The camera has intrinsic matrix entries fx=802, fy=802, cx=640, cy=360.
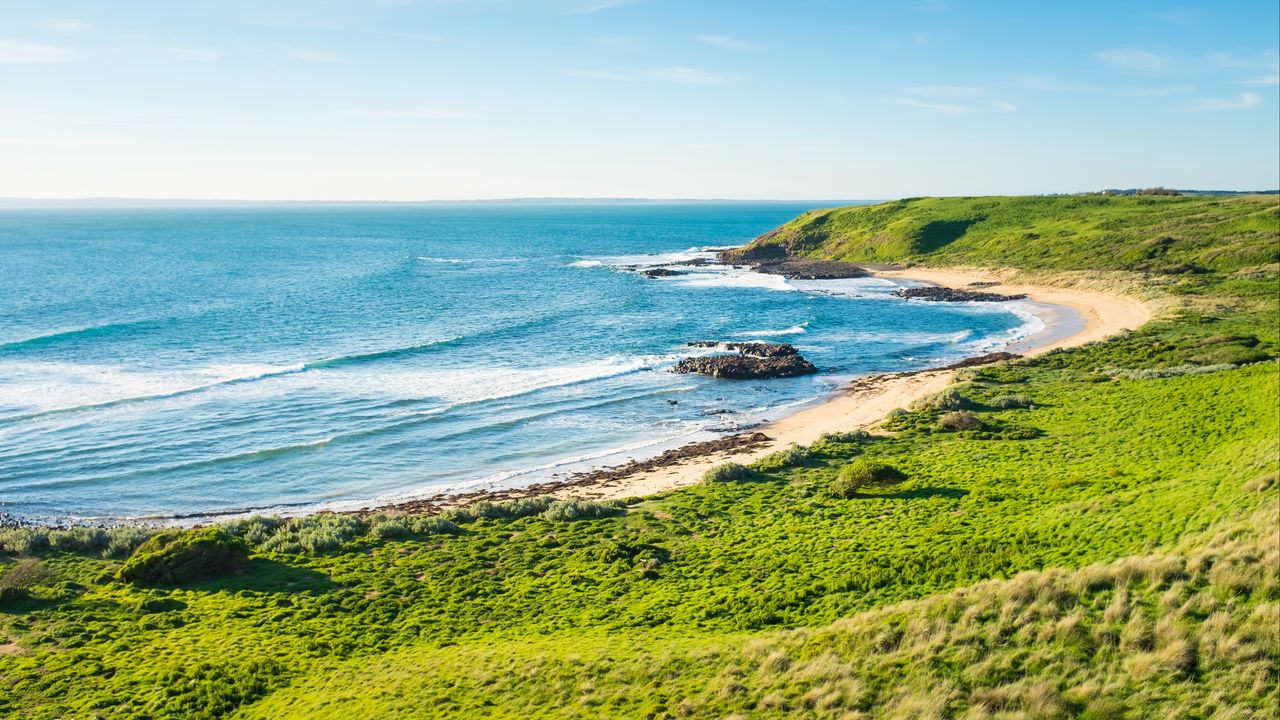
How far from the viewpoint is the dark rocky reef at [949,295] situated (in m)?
100

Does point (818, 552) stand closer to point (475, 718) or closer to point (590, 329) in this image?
point (475, 718)

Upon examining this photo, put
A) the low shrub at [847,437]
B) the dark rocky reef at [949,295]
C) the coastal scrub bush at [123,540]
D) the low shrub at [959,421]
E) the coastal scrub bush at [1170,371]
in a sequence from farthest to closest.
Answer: the dark rocky reef at [949,295] → the coastal scrub bush at [1170,371] → the low shrub at [847,437] → the low shrub at [959,421] → the coastal scrub bush at [123,540]

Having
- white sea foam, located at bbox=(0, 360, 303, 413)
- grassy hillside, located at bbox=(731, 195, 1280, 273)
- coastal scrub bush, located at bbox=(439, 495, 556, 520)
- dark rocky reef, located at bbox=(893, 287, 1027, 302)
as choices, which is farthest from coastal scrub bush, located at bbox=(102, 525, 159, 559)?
grassy hillside, located at bbox=(731, 195, 1280, 273)


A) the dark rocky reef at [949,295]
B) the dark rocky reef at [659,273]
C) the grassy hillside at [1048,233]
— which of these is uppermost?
the grassy hillside at [1048,233]

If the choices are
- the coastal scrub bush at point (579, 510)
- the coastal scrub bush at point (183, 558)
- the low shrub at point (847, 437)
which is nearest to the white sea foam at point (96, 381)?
the coastal scrub bush at point (183, 558)

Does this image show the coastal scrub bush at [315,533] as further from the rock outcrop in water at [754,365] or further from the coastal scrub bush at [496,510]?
the rock outcrop in water at [754,365]

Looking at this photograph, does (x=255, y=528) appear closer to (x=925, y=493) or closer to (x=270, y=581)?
(x=270, y=581)

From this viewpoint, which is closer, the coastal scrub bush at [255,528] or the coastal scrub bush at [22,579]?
the coastal scrub bush at [22,579]

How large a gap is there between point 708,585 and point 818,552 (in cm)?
431

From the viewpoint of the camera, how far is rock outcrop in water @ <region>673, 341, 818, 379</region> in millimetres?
62938

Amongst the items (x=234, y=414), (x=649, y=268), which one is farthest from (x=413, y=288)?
(x=234, y=414)

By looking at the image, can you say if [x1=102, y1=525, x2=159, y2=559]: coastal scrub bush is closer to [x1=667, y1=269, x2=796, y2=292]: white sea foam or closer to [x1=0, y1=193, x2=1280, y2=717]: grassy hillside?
[x1=0, y1=193, x2=1280, y2=717]: grassy hillside

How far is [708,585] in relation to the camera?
2514cm

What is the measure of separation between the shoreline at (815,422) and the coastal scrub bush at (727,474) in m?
1.10
